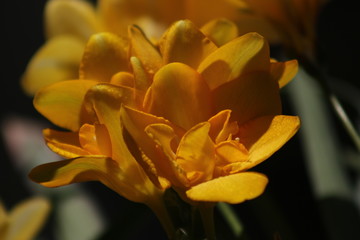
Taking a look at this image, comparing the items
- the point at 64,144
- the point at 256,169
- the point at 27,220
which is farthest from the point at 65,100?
the point at 256,169

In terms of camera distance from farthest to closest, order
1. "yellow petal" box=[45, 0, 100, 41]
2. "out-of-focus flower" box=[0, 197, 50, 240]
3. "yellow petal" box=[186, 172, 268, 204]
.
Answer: "yellow petal" box=[45, 0, 100, 41] → "out-of-focus flower" box=[0, 197, 50, 240] → "yellow petal" box=[186, 172, 268, 204]

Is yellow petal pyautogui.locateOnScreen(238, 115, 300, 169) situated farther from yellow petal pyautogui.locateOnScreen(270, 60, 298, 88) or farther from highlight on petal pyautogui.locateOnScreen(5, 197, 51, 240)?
highlight on petal pyautogui.locateOnScreen(5, 197, 51, 240)

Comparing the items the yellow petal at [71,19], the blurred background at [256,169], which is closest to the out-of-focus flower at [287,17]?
the blurred background at [256,169]

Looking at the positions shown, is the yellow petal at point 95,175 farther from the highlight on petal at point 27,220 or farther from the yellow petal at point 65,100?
the highlight on petal at point 27,220

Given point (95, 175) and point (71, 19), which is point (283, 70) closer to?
point (95, 175)

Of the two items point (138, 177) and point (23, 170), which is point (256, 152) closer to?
point (138, 177)

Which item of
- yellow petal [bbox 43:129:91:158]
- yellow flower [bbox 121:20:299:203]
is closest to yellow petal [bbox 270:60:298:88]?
yellow flower [bbox 121:20:299:203]
